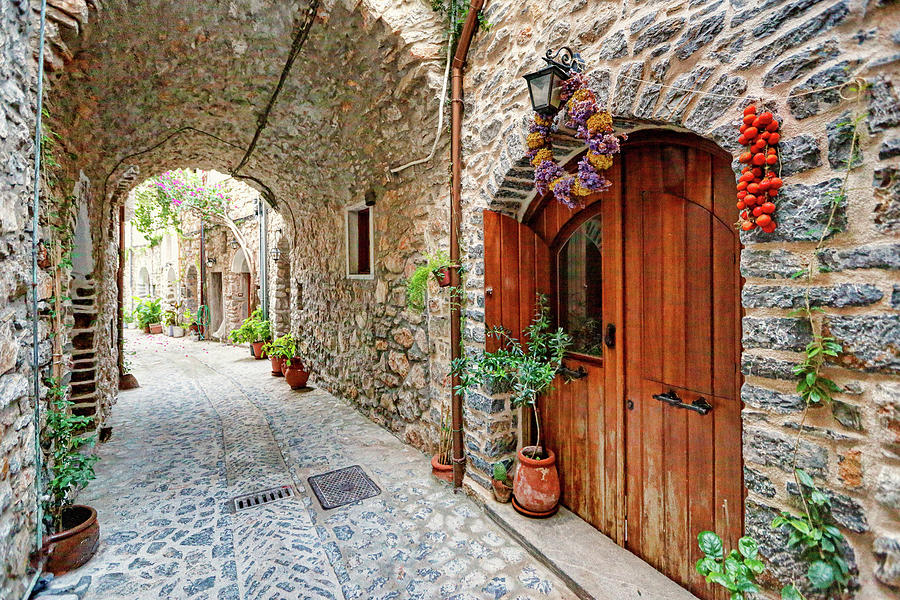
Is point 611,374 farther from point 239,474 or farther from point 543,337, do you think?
point 239,474

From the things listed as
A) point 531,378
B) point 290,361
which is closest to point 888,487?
point 531,378

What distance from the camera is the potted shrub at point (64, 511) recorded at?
6.90ft

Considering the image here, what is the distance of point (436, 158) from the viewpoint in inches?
126

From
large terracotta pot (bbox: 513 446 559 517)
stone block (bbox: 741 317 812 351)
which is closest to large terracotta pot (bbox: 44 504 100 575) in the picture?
large terracotta pot (bbox: 513 446 559 517)

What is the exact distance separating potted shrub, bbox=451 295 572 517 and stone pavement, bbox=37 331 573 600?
292 mm

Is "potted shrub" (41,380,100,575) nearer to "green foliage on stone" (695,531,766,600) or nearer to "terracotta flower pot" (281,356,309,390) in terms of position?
"green foliage on stone" (695,531,766,600)

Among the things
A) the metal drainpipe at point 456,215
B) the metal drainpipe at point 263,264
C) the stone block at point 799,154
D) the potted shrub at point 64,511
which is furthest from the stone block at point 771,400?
the metal drainpipe at point 263,264

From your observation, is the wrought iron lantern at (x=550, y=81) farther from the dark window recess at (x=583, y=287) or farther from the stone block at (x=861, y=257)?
the stone block at (x=861, y=257)

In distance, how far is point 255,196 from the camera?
8.96 m

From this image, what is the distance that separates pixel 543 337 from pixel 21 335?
8.58 ft

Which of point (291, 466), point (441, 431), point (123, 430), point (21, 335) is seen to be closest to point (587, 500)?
point (441, 431)

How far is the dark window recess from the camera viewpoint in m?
2.38

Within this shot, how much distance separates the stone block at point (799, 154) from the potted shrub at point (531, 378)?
1.37 m

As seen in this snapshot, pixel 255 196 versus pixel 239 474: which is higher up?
pixel 255 196
